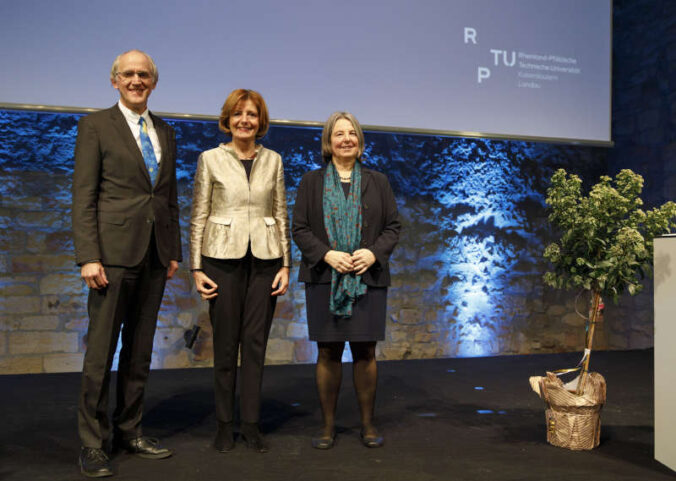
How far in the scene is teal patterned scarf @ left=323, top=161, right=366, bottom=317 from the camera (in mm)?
2449

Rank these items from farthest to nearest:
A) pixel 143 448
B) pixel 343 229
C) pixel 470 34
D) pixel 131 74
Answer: pixel 470 34
pixel 343 229
pixel 143 448
pixel 131 74

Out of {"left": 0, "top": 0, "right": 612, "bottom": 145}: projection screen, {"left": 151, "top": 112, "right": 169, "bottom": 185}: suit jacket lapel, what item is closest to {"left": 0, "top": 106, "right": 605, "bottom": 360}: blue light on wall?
{"left": 0, "top": 0, "right": 612, "bottom": 145}: projection screen

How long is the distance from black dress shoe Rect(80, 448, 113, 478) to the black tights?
0.86 m

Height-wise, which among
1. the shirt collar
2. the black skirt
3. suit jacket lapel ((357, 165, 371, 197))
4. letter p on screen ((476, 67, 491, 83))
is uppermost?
letter p on screen ((476, 67, 491, 83))

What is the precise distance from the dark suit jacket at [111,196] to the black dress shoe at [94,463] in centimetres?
69

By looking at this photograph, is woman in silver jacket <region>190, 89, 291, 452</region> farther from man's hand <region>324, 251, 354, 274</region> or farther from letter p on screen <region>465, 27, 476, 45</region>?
Answer: letter p on screen <region>465, 27, 476, 45</region>

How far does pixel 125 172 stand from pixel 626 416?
2.66 m

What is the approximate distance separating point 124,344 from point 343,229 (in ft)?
3.25

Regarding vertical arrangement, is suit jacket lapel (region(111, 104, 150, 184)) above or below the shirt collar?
below

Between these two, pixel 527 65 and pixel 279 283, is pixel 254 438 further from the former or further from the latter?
pixel 527 65

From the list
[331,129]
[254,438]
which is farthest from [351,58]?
[254,438]

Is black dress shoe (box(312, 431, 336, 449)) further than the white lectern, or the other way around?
black dress shoe (box(312, 431, 336, 449))

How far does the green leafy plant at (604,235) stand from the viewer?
2498 mm

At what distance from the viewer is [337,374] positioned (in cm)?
256
